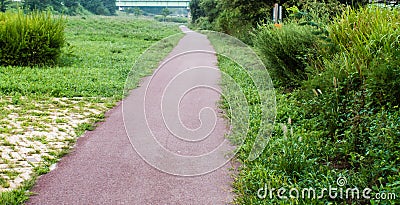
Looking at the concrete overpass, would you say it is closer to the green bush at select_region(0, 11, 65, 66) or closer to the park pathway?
the green bush at select_region(0, 11, 65, 66)

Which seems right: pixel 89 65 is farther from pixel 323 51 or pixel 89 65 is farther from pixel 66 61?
pixel 323 51

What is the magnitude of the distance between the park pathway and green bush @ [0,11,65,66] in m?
6.71

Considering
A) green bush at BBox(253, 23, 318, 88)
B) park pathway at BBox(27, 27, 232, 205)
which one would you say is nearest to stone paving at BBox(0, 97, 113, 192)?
park pathway at BBox(27, 27, 232, 205)

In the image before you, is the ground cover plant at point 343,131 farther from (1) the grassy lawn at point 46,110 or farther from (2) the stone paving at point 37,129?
(2) the stone paving at point 37,129

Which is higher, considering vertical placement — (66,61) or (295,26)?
(295,26)

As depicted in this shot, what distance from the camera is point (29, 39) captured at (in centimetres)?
1184

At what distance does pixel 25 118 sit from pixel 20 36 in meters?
6.44

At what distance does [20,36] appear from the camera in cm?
1173

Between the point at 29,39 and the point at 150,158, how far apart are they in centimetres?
885

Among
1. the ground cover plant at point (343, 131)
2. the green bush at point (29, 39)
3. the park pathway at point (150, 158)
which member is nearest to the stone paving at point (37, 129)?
the park pathway at point (150, 158)

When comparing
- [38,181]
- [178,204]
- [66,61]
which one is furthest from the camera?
[66,61]

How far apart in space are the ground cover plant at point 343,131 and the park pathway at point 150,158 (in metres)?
0.37

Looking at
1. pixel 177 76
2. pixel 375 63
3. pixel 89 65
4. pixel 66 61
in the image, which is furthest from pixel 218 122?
pixel 66 61

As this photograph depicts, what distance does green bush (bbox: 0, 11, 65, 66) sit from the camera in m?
11.6
